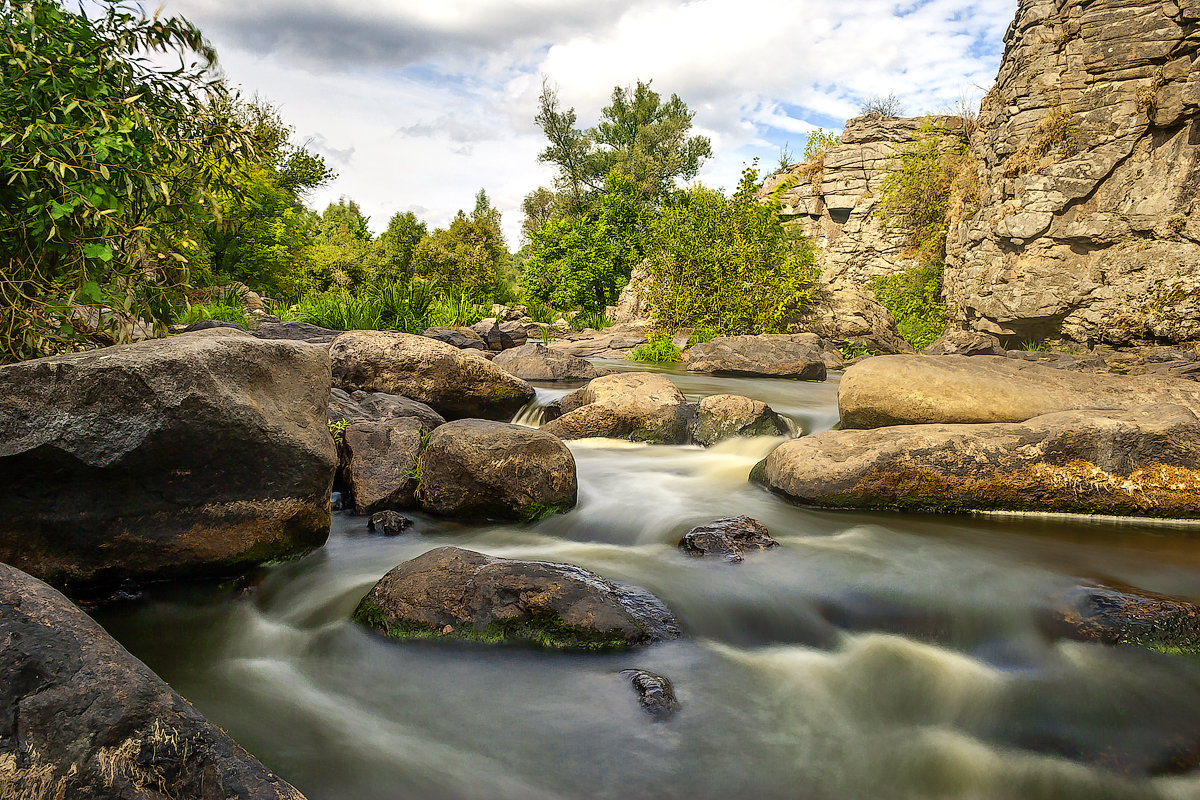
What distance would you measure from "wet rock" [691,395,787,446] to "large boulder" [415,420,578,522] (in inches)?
110

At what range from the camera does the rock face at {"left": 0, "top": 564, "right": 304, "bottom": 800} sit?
5.40ft

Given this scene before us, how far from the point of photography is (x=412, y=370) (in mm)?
7387

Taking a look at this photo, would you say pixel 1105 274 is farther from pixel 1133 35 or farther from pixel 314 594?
pixel 314 594

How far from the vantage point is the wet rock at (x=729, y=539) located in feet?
14.8

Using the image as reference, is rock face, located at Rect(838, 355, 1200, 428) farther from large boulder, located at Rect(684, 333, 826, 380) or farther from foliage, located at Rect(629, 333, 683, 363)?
foliage, located at Rect(629, 333, 683, 363)

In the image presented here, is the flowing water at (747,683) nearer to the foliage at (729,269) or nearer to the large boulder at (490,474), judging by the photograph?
the large boulder at (490,474)

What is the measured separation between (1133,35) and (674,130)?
28751 mm

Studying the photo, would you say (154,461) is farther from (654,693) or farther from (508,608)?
(654,693)

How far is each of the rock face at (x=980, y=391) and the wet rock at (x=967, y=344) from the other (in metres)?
8.51

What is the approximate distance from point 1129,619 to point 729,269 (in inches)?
581

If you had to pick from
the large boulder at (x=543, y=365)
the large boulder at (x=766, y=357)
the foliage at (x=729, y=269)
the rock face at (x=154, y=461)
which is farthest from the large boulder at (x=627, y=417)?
the foliage at (x=729, y=269)

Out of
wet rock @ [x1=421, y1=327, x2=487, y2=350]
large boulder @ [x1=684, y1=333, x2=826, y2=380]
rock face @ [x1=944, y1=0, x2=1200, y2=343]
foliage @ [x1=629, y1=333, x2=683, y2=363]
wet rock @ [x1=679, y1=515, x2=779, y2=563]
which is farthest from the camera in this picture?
foliage @ [x1=629, y1=333, x2=683, y2=363]

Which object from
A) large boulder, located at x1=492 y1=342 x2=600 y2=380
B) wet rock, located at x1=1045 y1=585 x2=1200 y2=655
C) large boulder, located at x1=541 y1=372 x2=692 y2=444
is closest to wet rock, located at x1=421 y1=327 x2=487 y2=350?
large boulder, located at x1=492 y1=342 x2=600 y2=380

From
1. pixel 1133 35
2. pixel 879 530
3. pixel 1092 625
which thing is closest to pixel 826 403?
pixel 879 530
